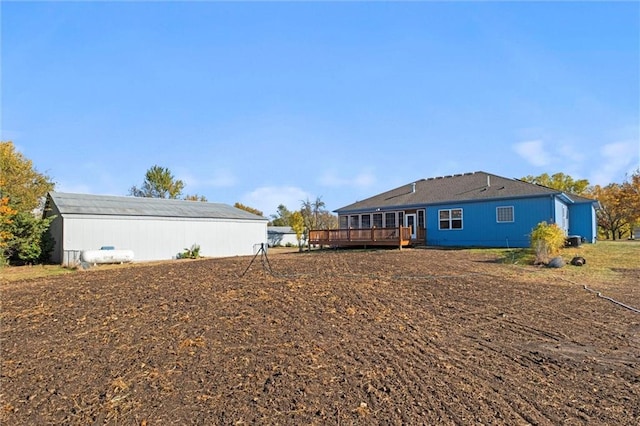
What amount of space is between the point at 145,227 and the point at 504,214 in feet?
64.1

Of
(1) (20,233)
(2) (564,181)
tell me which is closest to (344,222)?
(1) (20,233)

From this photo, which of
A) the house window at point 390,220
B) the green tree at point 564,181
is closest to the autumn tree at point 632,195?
the green tree at point 564,181

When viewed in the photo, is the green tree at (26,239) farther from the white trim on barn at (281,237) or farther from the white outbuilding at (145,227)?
the white trim on barn at (281,237)

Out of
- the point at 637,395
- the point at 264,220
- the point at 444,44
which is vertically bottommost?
the point at 637,395

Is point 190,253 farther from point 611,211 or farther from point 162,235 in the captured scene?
point 611,211

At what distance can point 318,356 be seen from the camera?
4402 millimetres

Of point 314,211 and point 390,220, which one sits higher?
point 314,211

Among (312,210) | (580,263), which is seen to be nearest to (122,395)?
(580,263)

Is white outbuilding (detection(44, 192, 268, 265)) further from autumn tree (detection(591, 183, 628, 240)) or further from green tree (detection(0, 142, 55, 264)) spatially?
autumn tree (detection(591, 183, 628, 240))

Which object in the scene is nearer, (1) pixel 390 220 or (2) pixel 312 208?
(1) pixel 390 220

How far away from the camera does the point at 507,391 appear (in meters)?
3.55

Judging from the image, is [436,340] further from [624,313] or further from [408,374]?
[624,313]

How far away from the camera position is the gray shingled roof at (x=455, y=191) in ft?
63.6

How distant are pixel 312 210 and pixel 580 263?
3571cm
